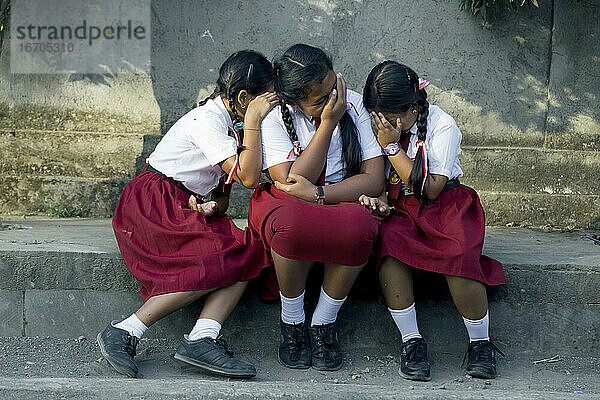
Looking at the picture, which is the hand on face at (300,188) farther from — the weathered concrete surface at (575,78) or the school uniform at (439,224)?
the weathered concrete surface at (575,78)

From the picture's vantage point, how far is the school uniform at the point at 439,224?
3.05m

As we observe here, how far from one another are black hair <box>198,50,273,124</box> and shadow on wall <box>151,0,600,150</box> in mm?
1611

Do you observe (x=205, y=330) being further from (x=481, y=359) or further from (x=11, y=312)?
(x=481, y=359)

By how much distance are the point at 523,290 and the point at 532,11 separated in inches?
87.1

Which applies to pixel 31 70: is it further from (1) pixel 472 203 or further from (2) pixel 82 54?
(1) pixel 472 203

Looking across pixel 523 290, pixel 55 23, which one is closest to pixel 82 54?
pixel 55 23

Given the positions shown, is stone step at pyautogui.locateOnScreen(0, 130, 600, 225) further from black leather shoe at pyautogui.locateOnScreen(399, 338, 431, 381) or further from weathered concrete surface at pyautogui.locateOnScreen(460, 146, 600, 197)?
black leather shoe at pyautogui.locateOnScreen(399, 338, 431, 381)

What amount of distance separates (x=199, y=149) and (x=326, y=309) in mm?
928

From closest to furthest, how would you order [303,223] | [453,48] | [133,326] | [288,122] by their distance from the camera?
[303,223], [133,326], [288,122], [453,48]

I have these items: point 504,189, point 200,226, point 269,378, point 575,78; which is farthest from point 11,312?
point 575,78

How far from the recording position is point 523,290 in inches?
133

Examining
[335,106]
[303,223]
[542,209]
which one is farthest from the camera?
[542,209]

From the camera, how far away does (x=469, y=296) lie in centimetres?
308

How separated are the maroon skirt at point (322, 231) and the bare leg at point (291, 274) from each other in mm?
43
